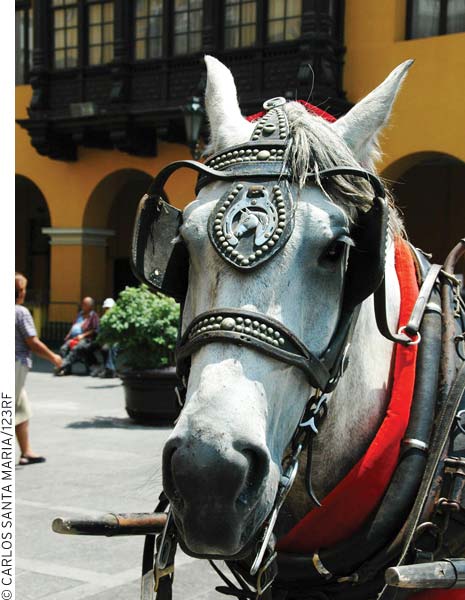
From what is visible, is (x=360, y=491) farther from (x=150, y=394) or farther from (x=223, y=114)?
(x=150, y=394)

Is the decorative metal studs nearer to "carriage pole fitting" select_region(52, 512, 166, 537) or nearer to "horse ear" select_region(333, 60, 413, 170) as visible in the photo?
"horse ear" select_region(333, 60, 413, 170)

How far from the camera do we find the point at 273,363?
1.92m

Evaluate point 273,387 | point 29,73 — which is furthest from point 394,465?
point 29,73

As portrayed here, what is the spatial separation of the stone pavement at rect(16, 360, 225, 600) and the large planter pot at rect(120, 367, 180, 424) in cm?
23

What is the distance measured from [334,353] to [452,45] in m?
15.4

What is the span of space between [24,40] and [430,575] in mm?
22079

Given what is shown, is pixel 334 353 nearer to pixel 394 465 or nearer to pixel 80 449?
pixel 394 465

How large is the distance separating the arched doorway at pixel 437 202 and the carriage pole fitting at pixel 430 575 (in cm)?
1807

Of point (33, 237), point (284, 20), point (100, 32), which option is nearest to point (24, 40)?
point (100, 32)

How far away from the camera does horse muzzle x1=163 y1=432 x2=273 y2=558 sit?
1752 mm

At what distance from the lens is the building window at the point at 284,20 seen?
17.4 metres

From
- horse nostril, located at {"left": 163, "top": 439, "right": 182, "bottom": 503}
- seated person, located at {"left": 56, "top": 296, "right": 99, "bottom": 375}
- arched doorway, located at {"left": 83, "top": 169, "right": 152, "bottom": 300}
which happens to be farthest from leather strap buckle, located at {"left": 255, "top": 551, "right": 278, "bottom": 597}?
arched doorway, located at {"left": 83, "top": 169, "right": 152, "bottom": 300}

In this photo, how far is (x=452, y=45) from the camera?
1617cm

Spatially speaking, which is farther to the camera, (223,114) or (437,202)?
(437,202)
